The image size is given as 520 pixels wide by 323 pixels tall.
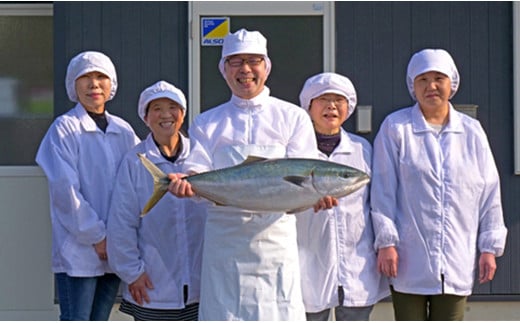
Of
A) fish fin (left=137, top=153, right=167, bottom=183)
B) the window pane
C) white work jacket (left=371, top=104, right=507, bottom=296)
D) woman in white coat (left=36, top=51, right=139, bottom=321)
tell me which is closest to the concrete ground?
the window pane

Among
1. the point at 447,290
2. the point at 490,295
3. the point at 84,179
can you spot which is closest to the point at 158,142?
the point at 84,179

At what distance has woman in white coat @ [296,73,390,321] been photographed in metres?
4.33

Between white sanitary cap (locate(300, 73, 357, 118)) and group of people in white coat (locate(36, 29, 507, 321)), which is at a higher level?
white sanitary cap (locate(300, 73, 357, 118))

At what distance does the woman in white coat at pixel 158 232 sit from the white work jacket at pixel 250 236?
0.28m

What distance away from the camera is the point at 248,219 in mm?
4023

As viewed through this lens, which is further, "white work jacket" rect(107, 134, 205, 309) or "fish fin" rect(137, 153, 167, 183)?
"white work jacket" rect(107, 134, 205, 309)

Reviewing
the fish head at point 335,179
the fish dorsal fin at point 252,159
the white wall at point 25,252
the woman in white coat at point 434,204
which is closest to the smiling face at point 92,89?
the fish dorsal fin at point 252,159

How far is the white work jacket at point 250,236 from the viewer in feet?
13.1

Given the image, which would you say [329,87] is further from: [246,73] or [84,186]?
[84,186]

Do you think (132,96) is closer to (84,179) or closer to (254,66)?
(84,179)

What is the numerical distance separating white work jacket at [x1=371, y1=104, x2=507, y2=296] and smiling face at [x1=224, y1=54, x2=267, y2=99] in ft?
2.59

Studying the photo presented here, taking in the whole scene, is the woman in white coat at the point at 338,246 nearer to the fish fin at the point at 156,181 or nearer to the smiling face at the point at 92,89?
the fish fin at the point at 156,181

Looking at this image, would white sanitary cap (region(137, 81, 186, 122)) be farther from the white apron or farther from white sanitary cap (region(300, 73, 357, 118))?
white sanitary cap (region(300, 73, 357, 118))

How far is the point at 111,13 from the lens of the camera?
256 inches
